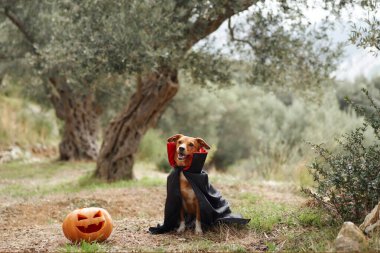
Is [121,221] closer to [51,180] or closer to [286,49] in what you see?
[286,49]

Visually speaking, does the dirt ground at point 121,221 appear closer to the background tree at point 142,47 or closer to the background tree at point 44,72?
the background tree at point 142,47

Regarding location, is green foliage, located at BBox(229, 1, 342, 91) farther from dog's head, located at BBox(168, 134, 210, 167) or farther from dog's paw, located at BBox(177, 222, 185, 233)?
dog's paw, located at BBox(177, 222, 185, 233)

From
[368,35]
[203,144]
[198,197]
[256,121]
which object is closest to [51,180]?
[203,144]

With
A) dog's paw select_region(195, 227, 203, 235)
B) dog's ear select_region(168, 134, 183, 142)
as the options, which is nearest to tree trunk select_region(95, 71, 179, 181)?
dog's ear select_region(168, 134, 183, 142)

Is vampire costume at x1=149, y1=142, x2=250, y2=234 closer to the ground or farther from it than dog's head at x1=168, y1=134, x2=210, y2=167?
closer to the ground

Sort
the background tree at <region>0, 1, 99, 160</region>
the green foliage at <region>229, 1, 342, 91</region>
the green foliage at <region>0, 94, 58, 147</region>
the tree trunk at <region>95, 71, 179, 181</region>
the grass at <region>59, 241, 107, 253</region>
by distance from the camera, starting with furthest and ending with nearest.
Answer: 1. the green foliage at <region>0, 94, 58, 147</region>
2. the background tree at <region>0, 1, 99, 160</region>
3. the tree trunk at <region>95, 71, 179, 181</region>
4. the green foliage at <region>229, 1, 342, 91</region>
5. the grass at <region>59, 241, 107, 253</region>

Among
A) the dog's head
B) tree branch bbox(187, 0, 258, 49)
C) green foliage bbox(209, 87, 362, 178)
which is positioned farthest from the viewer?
green foliage bbox(209, 87, 362, 178)

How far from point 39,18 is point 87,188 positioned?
6.16 meters

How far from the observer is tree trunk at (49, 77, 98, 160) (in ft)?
59.2

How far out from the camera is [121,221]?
7.04 metres

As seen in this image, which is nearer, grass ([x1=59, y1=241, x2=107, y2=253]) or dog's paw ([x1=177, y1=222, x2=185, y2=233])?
grass ([x1=59, y1=241, x2=107, y2=253])

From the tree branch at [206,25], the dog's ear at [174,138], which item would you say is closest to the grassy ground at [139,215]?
the dog's ear at [174,138]

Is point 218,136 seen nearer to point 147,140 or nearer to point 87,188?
point 147,140

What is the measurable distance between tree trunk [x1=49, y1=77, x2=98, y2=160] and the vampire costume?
1270cm
